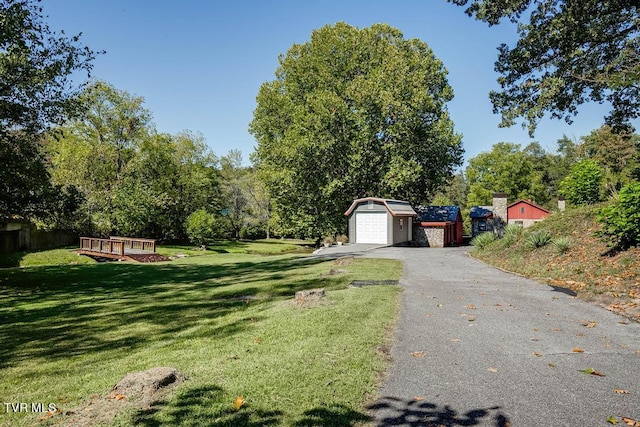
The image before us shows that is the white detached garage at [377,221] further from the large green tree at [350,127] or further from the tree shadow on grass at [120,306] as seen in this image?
the tree shadow on grass at [120,306]

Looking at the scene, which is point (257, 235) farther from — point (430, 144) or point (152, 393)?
point (152, 393)

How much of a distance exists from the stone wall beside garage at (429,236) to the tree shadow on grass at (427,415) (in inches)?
1158

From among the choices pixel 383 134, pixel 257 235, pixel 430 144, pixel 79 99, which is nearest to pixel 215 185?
pixel 257 235

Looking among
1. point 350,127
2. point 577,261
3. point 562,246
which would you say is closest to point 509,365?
point 577,261

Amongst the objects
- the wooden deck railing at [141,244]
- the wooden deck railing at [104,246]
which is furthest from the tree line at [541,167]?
the wooden deck railing at [104,246]

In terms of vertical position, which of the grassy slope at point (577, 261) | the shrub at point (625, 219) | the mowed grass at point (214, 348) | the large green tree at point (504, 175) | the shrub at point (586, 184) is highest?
the large green tree at point (504, 175)

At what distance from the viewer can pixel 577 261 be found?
11.7 meters

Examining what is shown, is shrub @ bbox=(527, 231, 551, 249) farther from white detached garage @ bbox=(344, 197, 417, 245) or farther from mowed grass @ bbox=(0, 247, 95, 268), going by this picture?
mowed grass @ bbox=(0, 247, 95, 268)

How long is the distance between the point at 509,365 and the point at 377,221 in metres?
24.4

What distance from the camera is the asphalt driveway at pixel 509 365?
11.6 feet

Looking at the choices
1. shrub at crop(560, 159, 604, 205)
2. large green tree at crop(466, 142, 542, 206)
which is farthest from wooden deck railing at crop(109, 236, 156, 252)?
large green tree at crop(466, 142, 542, 206)

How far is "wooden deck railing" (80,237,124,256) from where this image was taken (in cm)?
2566

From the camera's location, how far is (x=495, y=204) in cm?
3891

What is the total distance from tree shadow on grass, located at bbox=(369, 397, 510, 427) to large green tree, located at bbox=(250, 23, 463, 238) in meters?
26.6
